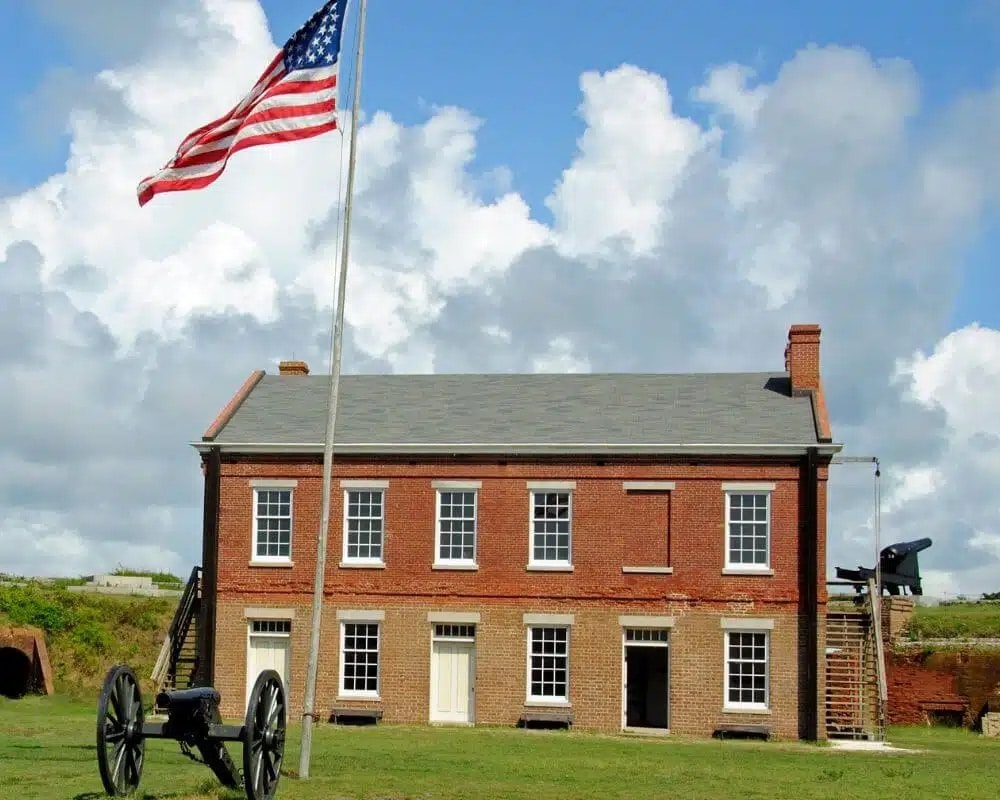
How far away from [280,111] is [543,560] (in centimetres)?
1719

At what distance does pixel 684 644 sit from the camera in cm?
3397

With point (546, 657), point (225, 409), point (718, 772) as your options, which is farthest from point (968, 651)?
point (225, 409)

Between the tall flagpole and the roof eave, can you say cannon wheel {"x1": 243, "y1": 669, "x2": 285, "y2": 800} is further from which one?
the roof eave

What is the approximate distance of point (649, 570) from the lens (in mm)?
34188

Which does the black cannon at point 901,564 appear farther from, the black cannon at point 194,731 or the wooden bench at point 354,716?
the black cannon at point 194,731

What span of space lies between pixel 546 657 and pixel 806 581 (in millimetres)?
6200

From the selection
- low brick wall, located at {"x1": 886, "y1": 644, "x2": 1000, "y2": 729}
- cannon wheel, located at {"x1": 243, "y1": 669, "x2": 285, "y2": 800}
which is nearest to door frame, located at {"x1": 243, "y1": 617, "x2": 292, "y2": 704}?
low brick wall, located at {"x1": 886, "y1": 644, "x2": 1000, "y2": 729}

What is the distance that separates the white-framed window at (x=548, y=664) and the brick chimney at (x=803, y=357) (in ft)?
27.8

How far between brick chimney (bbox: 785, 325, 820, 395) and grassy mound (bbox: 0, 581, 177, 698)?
18.3 meters

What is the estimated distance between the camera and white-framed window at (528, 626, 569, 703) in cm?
3428

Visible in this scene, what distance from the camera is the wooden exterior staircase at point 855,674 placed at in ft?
110

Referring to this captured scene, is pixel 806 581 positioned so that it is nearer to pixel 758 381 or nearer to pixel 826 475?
pixel 826 475

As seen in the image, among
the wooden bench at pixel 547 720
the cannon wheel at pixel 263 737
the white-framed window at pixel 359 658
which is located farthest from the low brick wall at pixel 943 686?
the cannon wheel at pixel 263 737

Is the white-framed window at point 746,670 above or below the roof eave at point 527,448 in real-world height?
below
